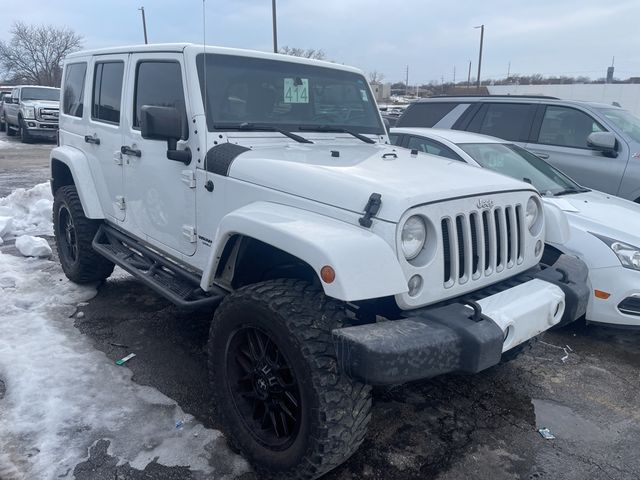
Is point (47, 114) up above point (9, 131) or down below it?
above

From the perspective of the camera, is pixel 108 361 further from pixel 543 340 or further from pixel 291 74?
pixel 543 340

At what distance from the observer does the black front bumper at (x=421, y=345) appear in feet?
7.12

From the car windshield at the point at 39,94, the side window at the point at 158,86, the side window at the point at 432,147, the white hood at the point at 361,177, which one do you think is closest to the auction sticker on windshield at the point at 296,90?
the white hood at the point at 361,177

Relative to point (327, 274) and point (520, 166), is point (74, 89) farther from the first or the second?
point (520, 166)

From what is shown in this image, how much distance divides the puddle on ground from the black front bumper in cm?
Result: 127

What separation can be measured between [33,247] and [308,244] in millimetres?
5023

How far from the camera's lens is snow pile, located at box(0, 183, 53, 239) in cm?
708

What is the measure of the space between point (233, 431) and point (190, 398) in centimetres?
66

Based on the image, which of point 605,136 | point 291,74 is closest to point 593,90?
point 605,136

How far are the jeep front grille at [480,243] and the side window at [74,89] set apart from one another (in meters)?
3.89

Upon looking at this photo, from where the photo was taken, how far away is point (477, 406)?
351 centimetres

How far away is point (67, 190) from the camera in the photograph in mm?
5160

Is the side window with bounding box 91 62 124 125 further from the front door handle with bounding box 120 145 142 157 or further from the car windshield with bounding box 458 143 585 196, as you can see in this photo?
the car windshield with bounding box 458 143 585 196

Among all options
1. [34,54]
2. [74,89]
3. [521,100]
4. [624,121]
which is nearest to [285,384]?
[74,89]
